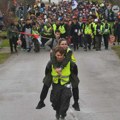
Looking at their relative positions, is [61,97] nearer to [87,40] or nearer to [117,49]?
[117,49]

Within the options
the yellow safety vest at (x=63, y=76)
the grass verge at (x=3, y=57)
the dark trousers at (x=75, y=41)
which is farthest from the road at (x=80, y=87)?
the dark trousers at (x=75, y=41)

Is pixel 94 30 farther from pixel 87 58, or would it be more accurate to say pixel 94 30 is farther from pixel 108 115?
pixel 108 115

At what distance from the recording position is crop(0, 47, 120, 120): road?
12586 mm

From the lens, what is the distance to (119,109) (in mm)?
12922

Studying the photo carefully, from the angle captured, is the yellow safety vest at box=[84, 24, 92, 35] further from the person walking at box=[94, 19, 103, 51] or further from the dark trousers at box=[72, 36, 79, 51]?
the dark trousers at box=[72, 36, 79, 51]

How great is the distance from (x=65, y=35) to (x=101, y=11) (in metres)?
17.3

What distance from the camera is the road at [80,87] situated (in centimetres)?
1259

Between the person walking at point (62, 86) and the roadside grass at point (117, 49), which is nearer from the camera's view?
the person walking at point (62, 86)

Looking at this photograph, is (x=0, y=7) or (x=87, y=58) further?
(x=0, y=7)

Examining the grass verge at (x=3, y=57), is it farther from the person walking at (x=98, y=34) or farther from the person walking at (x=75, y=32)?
Answer: the person walking at (x=98, y=34)

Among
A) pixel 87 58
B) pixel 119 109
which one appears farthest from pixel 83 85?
pixel 87 58

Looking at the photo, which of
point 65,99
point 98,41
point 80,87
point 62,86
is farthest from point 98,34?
point 65,99

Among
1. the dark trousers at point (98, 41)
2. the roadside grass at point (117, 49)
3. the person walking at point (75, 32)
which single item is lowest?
the roadside grass at point (117, 49)

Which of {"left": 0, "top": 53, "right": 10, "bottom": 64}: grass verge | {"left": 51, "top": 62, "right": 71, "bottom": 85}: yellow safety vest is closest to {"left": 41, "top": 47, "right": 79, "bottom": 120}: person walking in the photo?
{"left": 51, "top": 62, "right": 71, "bottom": 85}: yellow safety vest
